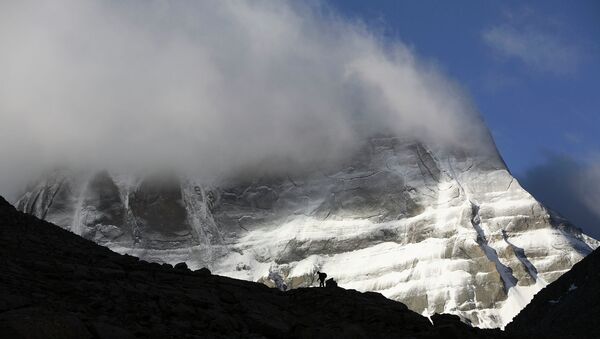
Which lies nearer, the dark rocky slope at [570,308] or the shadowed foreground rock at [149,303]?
the shadowed foreground rock at [149,303]

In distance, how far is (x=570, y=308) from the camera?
7819 cm

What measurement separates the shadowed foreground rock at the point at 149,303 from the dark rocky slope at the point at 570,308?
780 inches

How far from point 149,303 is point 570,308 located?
42.1m

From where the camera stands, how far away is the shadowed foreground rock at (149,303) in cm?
4088

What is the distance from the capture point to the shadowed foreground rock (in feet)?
134

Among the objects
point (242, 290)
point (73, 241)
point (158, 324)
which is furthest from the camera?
point (73, 241)

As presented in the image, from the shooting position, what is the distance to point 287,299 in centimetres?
5312

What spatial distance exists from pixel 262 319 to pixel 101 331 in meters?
9.39

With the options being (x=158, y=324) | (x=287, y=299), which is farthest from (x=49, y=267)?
(x=287, y=299)

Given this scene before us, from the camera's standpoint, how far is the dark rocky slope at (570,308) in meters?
71.2

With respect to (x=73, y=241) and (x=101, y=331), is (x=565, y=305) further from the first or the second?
(x=101, y=331)

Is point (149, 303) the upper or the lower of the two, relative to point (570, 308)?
lower

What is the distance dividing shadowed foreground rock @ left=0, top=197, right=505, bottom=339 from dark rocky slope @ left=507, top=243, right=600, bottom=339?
19.8m

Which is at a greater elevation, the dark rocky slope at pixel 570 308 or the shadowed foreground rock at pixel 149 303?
the dark rocky slope at pixel 570 308
